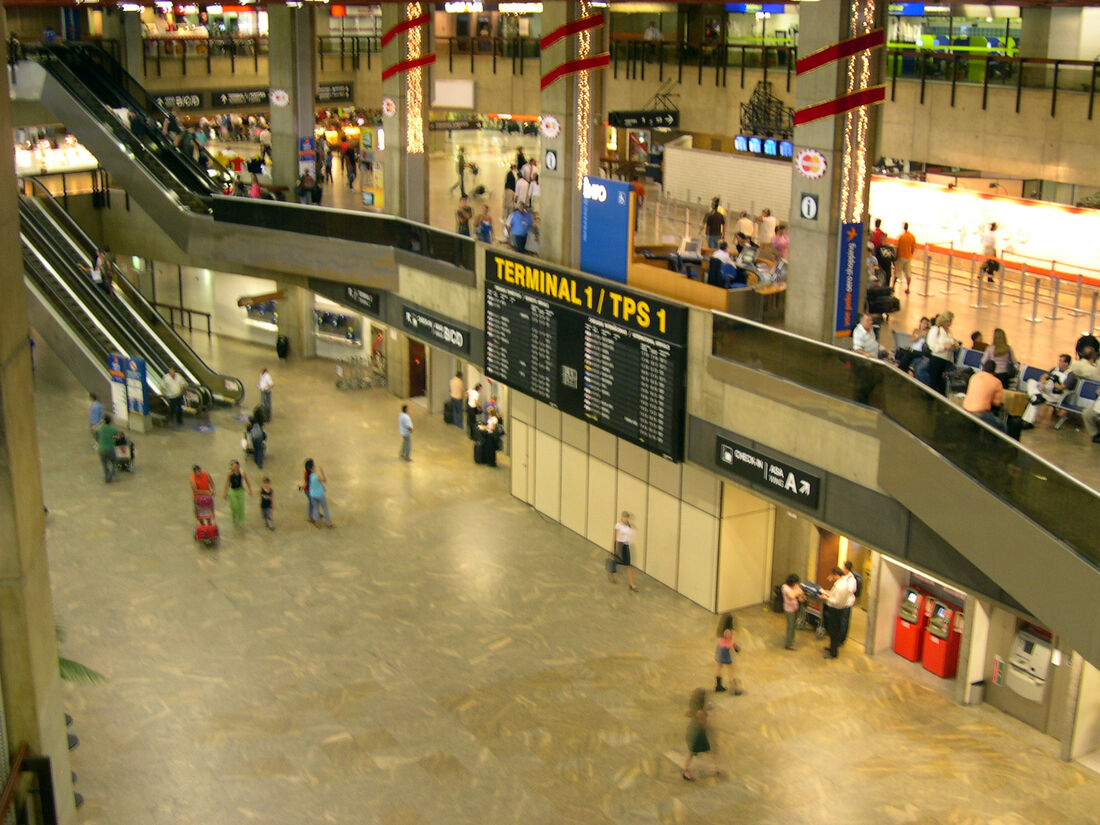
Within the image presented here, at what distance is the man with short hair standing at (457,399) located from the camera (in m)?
27.5

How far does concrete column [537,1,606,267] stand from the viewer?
70.1ft

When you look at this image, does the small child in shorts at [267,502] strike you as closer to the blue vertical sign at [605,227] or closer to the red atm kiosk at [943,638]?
the blue vertical sign at [605,227]

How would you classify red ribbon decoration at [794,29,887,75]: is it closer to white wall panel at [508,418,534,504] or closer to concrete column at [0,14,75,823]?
white wall panel at [508,418,534,504]

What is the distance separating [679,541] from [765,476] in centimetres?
357

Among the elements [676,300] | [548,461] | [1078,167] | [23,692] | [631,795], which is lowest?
[631,795]

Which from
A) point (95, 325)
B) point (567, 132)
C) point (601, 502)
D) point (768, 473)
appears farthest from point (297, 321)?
point (768, 473)

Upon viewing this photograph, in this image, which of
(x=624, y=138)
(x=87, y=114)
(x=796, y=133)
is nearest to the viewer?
(x=796, y=133)

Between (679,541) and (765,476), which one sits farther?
(679,541)

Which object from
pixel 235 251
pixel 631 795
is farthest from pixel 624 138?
pixel 631 795

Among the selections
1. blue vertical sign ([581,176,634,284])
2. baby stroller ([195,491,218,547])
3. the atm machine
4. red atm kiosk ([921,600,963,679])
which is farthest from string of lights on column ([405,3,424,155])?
the atm machine

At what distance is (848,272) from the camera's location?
1684 cm

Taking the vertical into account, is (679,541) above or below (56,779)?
below

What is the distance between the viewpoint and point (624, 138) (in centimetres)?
3975

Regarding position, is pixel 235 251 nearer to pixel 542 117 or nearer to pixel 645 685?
pixel 542 117
